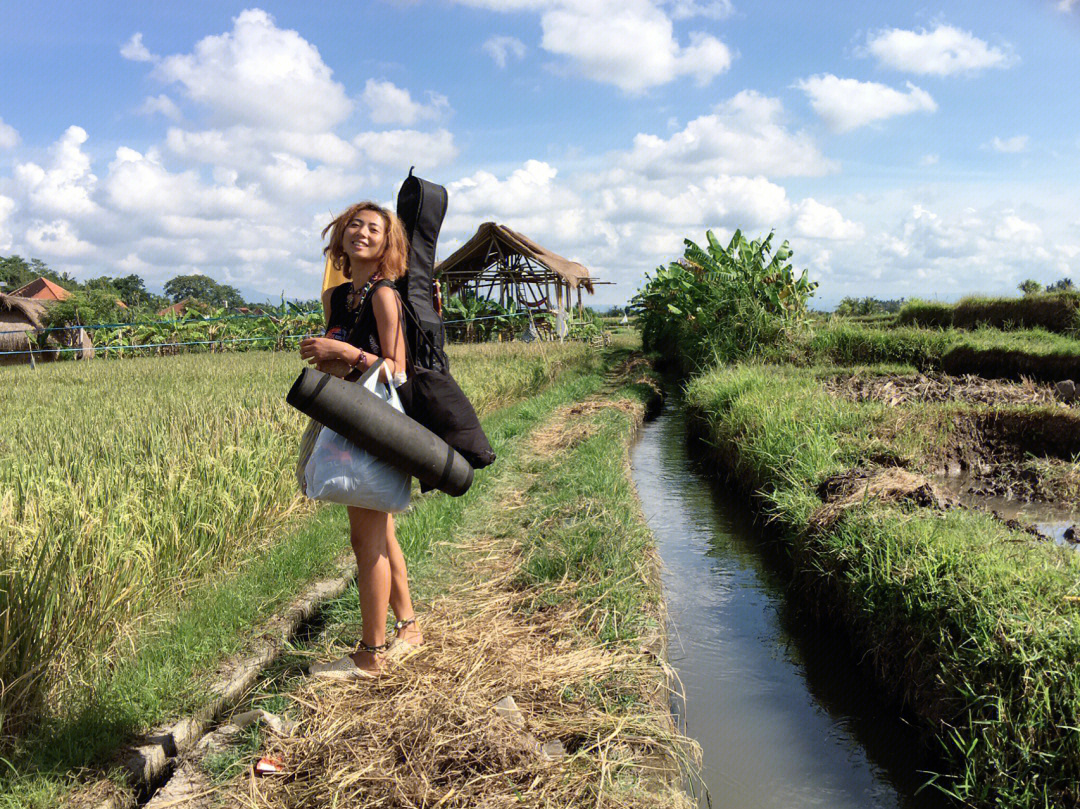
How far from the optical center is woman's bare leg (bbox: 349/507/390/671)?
8.79 ft

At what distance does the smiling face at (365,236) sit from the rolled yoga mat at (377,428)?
0.52m

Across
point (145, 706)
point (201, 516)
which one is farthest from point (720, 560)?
point (145, 706)

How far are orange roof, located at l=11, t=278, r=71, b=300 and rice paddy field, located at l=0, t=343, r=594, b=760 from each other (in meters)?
32.8

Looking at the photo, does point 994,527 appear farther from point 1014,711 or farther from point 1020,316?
point 1020,316

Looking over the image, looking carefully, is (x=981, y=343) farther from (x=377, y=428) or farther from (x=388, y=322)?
(x=377, y=428)

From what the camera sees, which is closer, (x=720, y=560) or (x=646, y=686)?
(x=646, y=686)

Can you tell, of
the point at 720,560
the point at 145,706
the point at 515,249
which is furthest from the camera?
the point at 515,249

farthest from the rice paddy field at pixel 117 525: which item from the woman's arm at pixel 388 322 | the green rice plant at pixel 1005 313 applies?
the green rice plant at pixel 1005 313

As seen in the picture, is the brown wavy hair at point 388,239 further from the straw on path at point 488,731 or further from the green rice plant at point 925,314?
the green rice plant at point 925,314

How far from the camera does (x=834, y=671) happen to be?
11.9ft

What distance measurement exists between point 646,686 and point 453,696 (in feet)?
2.65

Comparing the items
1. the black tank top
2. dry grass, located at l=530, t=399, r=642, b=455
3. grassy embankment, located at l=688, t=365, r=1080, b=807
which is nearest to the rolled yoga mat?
the black tank top

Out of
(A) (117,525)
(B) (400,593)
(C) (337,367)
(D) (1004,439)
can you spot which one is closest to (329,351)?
(C) (337,367)

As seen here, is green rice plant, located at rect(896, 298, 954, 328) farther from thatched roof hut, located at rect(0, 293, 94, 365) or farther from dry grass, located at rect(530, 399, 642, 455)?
thatched roof hut, located at rect(0, 293, 94, 365)
